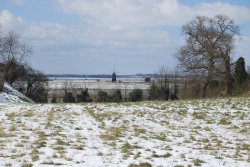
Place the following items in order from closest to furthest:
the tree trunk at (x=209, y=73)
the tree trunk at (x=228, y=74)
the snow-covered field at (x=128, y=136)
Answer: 1. the snow-covered field at (x=128, y=136)
2. the tree trunk at (x=228, y=74)
3. the tree trunk at (x=209, y=73)

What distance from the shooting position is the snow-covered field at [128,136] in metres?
8.81

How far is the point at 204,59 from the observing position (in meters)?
41.9

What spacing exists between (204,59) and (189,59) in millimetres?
1540

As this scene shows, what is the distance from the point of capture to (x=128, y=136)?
1245 centimetres

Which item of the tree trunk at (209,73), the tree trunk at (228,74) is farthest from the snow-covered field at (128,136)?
the tree trunk at (209,73)

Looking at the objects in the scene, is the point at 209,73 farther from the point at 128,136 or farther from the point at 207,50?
the point at 128,136

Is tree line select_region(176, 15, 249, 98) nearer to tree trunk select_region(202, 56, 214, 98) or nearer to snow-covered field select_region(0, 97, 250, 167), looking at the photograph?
tree trunk select_region(202, 56, 214, 98)

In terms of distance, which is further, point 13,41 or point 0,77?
point 13,41

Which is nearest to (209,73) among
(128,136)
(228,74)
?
(228,74)

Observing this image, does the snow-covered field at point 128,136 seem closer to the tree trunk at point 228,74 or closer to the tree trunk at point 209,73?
the tree trunk at point 228,74

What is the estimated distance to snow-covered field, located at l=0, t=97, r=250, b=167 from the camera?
881 cm

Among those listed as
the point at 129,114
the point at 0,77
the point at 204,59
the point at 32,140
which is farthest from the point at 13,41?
the point at 32,140

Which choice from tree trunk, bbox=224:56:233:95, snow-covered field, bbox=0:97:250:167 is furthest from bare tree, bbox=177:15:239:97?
snow-covered field, bbox=0:97:250:167

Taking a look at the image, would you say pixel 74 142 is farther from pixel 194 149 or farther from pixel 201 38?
pixel 201 38
